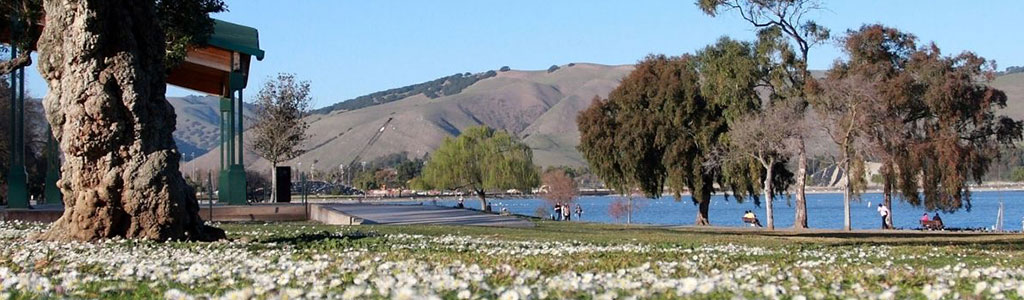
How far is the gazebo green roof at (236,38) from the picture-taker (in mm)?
35594

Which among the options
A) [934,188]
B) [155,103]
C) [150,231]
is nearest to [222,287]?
[150,231]

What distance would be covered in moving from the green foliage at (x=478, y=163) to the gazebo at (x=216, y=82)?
48.5m

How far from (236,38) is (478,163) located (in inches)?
2246

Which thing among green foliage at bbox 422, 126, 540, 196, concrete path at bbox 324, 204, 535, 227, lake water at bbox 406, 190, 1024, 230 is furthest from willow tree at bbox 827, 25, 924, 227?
green foliage at bbox 422, 126, 540, 196

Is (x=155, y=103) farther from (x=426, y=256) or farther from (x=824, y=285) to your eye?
(x=824, y=285)

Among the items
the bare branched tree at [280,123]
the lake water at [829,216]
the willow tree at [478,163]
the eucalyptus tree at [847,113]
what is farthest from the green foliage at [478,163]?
the eucalyptus tree at [847,113]

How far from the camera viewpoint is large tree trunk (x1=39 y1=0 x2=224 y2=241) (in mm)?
17047

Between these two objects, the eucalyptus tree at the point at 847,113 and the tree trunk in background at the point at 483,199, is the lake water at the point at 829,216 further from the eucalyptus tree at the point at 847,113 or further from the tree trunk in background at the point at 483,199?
the eucalyptus tree at the point at 847,113

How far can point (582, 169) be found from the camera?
19388cm

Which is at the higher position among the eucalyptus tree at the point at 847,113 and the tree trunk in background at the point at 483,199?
the eucalyptus tree at the point at 847,113

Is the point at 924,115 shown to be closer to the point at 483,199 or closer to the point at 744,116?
the point at 744,116

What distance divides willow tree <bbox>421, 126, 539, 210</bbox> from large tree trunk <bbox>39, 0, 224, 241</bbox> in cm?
7492

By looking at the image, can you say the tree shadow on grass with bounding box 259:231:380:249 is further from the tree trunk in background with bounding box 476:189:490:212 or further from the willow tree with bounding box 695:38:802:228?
the tree trunk in background with bounding box 476:189:490:212

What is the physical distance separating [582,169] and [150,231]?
17768 cm
